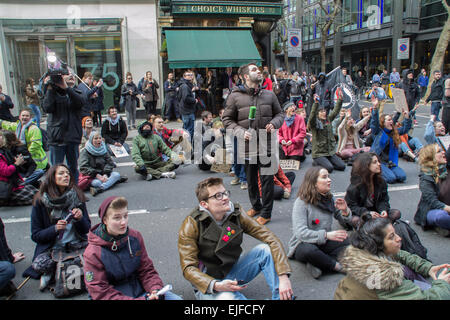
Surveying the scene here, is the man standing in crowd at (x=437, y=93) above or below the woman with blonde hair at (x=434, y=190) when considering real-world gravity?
above

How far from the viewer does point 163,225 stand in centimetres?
538

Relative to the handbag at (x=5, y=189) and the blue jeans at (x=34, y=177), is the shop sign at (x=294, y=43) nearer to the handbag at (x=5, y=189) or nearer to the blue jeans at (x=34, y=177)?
the blue jeans at (x=34, y=177)

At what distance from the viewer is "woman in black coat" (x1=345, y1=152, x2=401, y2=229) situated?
4.63 m

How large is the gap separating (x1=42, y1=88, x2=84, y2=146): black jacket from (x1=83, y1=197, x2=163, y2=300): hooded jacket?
3.36m

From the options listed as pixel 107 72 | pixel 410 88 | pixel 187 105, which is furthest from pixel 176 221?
pixel 107 72

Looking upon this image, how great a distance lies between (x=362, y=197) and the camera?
184 inches

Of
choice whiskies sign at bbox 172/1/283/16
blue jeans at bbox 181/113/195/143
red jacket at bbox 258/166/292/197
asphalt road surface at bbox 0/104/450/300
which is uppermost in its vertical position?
choice whiskies sign at bbox 172/1/283/16

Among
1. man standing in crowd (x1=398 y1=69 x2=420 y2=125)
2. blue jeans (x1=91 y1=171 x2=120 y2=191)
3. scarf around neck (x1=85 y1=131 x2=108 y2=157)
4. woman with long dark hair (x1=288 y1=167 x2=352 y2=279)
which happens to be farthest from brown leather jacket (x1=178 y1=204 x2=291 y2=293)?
man standing in crowd (x1=398 y1=69 x2=420 y2=125)

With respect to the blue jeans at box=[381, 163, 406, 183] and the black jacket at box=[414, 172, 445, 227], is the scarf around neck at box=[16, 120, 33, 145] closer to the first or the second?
the blue jeans at box=[381, 163, 406, 183]

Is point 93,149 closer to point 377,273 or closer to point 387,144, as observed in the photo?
point 387,144

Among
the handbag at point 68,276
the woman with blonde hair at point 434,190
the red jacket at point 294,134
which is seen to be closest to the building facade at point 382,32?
the red jacket at point 294,134

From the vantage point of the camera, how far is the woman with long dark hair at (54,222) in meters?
3.80

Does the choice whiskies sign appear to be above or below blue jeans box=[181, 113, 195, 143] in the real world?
above

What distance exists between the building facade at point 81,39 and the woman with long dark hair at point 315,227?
13.3 m
